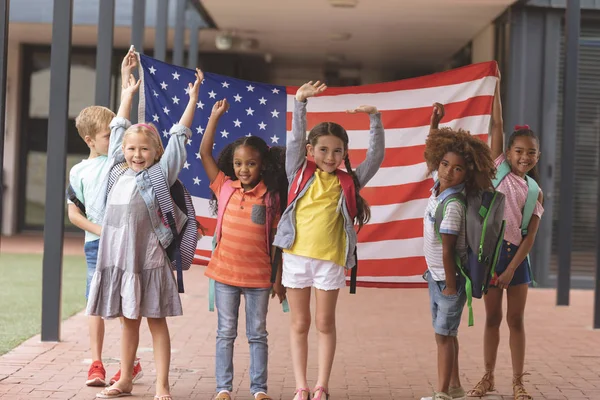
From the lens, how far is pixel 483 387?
19.9 ft

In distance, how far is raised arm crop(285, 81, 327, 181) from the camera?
220 inches

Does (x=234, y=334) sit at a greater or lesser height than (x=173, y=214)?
lesser

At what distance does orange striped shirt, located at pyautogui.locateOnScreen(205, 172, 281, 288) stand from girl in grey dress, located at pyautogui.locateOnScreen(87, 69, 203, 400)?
11.0 inches

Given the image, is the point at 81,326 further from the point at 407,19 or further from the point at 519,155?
the point at 407,19

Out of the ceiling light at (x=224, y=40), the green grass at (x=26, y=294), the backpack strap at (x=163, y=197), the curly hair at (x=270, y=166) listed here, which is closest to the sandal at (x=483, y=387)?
the curly hair at (x=270, y=166)

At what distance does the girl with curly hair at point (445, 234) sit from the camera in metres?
5.33

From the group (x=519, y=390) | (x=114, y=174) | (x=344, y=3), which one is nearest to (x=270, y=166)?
(x=114, y=174)

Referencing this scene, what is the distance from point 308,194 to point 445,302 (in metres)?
0.93

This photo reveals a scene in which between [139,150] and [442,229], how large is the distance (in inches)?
65.2

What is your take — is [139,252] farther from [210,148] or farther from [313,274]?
[313,274]

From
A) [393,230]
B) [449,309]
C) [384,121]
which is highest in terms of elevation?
[384,121]

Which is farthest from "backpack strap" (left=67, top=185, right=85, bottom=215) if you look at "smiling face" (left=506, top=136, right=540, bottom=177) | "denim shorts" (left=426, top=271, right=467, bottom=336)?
"smiling face" (left=506, top=136, right=540, bottom=177)

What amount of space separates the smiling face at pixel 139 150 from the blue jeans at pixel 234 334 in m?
0.79

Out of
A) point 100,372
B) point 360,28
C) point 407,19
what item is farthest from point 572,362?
point 360,28
